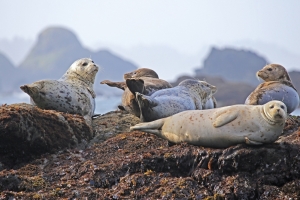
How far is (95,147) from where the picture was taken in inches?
363

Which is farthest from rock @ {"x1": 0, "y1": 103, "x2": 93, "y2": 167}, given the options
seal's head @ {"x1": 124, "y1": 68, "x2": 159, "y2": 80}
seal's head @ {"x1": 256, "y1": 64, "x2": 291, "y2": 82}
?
seal's head @ {"x1": 256, "y1": 64, "x2": 291, "y2": 82}

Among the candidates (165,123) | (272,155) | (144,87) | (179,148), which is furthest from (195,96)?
(272,155)

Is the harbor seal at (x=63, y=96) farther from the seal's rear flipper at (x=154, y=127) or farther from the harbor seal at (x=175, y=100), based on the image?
the seal's rear flipper at (x=154, y=127)

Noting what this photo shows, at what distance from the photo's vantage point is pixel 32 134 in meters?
9.00

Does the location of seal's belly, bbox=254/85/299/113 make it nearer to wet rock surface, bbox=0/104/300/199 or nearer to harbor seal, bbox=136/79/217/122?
harbor seal, bbox=136/79/217/122

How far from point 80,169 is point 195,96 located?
3601mm

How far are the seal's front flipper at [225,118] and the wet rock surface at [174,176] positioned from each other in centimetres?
35

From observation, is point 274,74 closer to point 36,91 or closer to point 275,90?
point 275,90

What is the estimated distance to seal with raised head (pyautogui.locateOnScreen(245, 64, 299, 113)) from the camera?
11.8m

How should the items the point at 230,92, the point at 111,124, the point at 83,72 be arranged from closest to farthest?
the point at 111,124 < the point at 83,72 < the point at 230,92

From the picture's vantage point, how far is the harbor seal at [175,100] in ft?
32.6

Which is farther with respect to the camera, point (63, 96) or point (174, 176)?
point (63, 96)

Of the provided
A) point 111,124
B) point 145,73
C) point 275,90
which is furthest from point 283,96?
point 111,124

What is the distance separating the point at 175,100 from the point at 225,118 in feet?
7.96
